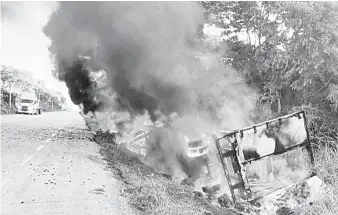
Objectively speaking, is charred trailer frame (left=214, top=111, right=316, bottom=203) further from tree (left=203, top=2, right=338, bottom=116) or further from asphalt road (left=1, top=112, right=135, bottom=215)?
tree (left=203, top=2, right=338, bottom=116)

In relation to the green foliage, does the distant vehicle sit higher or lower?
higher

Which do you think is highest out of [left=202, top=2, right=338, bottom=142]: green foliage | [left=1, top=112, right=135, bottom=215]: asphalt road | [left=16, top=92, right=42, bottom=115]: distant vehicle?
[left=16, top=92, right=42, bottom=115]: distant vehicle

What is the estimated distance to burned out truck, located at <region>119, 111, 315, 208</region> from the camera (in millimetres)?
5684

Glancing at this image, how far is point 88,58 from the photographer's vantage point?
12102 mm

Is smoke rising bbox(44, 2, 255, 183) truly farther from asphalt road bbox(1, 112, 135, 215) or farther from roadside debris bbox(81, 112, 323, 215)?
asphalt road bbox(1, 112, 135, 215)

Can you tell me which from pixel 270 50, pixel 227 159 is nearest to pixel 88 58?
pixel 270 50

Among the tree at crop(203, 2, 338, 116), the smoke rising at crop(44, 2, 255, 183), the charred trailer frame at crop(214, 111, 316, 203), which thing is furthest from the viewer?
the tree at crop(203, 2, 338, 116)

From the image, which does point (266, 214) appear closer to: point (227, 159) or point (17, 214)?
point (227, 159)

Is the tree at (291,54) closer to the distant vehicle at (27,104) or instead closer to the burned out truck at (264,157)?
the burned out truck at (264,157)

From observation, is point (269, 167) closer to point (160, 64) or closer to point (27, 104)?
point (160, 64)

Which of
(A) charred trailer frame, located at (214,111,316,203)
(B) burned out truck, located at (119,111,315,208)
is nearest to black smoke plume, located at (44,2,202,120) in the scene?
(B) burned out truck, located at (119,111,315,208)

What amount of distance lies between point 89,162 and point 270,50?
757 cm

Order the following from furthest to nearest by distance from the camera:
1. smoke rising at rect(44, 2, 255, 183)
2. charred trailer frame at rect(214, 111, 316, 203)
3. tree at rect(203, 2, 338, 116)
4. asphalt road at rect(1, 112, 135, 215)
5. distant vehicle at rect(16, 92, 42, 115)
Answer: distant vehicle at rect(16, 92, 42, 115) < tree at rect(203, 2, 338, 116) < smoke rising at rect(44, 2, 255, 183) < charred trailer frame at rect(214, 111, 316, 203) < asphalt road at rect(1, 112, 135, 215)

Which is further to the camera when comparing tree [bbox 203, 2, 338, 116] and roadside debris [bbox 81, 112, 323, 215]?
tree [bbox 203, 2, 338, 116]
